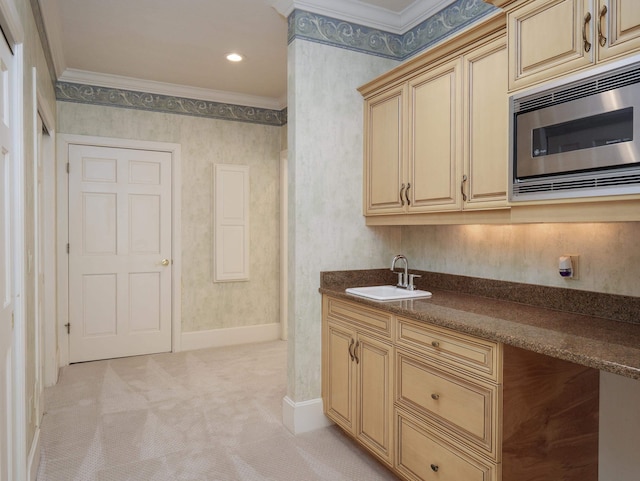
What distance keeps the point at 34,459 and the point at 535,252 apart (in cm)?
280

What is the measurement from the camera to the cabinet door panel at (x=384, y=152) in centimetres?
270

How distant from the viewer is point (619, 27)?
1.44 metres

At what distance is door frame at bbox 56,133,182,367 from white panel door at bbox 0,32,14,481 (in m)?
2.38

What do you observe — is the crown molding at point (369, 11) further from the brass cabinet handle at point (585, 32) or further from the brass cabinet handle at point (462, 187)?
the brass cabinet handle at point (585, 32)

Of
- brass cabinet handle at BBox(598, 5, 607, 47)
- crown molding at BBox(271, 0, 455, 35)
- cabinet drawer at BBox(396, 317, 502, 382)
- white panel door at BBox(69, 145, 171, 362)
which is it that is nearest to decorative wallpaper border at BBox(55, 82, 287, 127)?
white panel door at BBox(69, 145, 171, 362)

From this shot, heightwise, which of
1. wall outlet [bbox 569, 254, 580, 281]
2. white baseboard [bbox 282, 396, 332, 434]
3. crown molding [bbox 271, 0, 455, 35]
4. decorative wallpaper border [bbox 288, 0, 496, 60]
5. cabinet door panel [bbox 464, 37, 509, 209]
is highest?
crown molding [bbox 271, 0, 455, 35]

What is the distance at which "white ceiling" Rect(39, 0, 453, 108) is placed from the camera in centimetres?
290

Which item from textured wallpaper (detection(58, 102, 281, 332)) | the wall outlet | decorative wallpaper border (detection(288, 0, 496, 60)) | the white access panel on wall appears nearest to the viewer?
the wall outlet

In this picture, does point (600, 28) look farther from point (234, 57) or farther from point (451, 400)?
point (234, 57)

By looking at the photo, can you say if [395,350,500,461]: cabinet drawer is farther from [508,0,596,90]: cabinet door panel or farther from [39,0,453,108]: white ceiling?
[39,0,453,108]: white ceiling

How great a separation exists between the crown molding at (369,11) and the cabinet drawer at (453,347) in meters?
2.05

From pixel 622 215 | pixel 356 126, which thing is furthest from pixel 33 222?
pixel 622 215

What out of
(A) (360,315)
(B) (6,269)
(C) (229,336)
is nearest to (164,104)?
(C) (229,336)

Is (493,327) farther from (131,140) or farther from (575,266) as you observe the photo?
(131,140)
